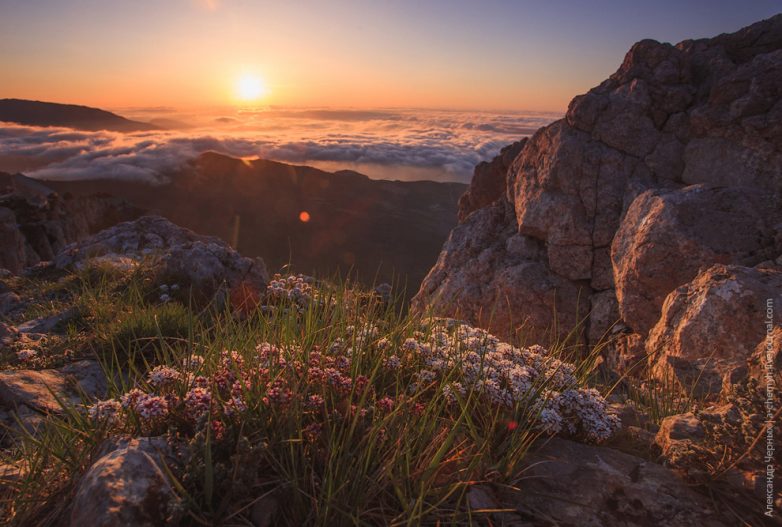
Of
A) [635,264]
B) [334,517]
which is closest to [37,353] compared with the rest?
[334,517]

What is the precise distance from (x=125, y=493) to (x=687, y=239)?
1120 cm

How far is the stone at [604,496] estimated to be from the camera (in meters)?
2.97

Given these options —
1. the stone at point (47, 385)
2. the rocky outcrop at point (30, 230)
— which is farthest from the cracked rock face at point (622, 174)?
the rocky outcrop at point (30, 230)

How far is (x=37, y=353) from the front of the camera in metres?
7.35

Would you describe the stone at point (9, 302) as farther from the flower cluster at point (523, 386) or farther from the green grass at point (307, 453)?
the flower cluster at point (523, 386)

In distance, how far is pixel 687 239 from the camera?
1003 cm

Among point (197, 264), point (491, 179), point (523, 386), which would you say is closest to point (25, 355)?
point (197, 264)

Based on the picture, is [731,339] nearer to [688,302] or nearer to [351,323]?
[688,302]

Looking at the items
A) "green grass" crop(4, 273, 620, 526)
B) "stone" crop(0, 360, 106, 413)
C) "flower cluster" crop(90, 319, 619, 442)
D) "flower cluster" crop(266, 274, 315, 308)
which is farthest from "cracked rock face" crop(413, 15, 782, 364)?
"green grass" crop(4, 273, 620, 526)

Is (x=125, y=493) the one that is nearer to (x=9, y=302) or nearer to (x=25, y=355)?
(x=25, y=355)

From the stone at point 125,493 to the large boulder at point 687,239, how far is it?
10957 millimetres

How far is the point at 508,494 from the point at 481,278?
14584mm

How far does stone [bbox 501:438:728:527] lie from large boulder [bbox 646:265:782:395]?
356 centimetres

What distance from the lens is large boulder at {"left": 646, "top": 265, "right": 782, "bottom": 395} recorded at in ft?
21.5
